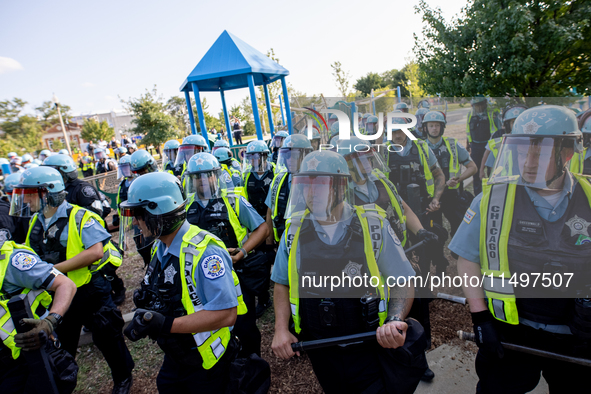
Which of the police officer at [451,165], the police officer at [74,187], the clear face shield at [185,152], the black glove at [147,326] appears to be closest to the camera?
the black glove at [147,326]

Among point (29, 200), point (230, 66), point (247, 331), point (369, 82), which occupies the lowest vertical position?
point (247, 331)

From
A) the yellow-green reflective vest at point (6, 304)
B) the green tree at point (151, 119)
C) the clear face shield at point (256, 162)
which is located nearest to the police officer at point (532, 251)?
the yellow-green reflective vest at point (6, 304)

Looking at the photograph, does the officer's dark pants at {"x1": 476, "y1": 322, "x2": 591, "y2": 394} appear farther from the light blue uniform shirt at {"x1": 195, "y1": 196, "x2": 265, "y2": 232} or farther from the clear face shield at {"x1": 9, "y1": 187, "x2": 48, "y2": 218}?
the clear face shield at {"x1": 9, "y1": 187, "x2": 48, "y2": 218}

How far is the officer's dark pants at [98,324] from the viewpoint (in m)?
3.03

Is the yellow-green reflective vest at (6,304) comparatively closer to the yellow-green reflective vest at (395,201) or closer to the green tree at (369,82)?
the yellow-green reflective vest at (395,201)

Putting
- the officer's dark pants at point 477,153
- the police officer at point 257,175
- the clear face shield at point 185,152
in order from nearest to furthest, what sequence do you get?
the police officer at point 257,175 < the clear face shield at point 185,152 < the officer's dark pants at point 477,153

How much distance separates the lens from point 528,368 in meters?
1.98

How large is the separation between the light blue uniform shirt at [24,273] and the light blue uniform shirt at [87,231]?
0.68 m

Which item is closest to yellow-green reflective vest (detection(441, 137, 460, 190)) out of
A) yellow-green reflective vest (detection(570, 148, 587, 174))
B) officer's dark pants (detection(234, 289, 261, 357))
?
yellow-green reflective vest (detection(570, 148, 587, 174))

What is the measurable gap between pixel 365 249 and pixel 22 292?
2544 mm

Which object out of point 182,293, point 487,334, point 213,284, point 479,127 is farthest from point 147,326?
point 479,127

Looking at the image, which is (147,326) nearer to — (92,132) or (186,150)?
(186,150)

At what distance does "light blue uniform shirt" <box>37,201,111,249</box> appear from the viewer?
10.0 feet

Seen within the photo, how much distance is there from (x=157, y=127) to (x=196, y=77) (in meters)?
12.3
